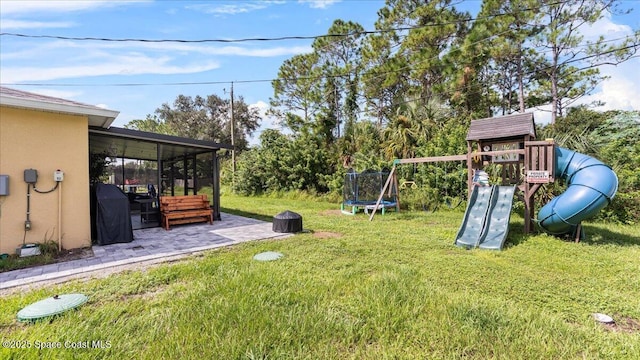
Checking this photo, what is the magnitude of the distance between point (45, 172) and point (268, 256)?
3.96 metres

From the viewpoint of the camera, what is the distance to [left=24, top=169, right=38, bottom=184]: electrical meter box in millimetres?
4609

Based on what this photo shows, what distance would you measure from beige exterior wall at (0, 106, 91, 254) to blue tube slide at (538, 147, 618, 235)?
882cm

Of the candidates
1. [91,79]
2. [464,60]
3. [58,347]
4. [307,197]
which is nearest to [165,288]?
[58,347]

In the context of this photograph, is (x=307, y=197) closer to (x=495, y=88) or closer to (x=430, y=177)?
(x=430, y=177)

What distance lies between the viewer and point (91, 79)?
12172 mm

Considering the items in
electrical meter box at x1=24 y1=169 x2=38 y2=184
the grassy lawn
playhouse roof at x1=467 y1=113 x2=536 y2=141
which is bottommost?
the grassy lawn

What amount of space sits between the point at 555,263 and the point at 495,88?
1388 centimetres

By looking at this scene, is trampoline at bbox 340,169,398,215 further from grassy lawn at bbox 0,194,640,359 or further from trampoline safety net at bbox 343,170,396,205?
grassy lawn at bbox 0,194,640,359

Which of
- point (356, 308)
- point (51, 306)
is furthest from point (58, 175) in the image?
point (356, 308)

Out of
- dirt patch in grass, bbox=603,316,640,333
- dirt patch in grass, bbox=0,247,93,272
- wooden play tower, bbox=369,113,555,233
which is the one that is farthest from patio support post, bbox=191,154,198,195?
dirt patch in grass, bbox=603,316,640,333

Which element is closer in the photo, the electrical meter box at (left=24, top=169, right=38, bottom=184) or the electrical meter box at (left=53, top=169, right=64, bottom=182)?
the electrical meter box at (left=24, top=169, right=38, bottom=184)

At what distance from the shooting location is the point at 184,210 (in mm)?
7344

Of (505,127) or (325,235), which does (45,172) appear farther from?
(505,127)

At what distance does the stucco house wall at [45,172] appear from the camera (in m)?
4.54
